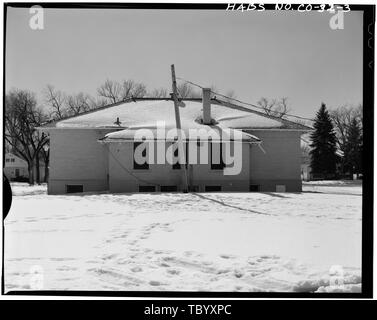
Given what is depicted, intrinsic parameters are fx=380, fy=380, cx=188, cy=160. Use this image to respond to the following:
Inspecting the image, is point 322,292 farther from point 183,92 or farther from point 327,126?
point 327,126

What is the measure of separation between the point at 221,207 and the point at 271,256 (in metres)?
4.90

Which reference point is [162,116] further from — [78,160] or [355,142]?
[355,142]

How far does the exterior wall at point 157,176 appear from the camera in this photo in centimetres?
1554

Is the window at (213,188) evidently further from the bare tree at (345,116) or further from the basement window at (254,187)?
the bare tree at (345,116)

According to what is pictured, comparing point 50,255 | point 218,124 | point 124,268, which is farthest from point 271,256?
point 218,124

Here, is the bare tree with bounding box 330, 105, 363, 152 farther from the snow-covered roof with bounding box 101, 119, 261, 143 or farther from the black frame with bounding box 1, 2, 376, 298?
the snow-covered roof with bounding box 101, 119, 261, 143

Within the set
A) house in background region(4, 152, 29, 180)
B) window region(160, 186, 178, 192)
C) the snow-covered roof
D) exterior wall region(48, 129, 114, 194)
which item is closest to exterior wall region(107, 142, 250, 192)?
window region(160, 186, 178, 192)

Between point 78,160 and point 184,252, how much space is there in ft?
40.3

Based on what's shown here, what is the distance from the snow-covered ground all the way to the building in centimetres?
701

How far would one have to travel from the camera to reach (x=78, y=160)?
16516mm

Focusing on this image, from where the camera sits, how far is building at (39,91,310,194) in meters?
15.6

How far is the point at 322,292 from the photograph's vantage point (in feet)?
12.9

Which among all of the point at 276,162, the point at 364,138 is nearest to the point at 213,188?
the point at 276,162

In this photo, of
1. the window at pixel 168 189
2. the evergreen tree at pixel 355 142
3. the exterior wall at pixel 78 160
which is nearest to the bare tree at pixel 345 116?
the evergreen tree at pixel 355 142
